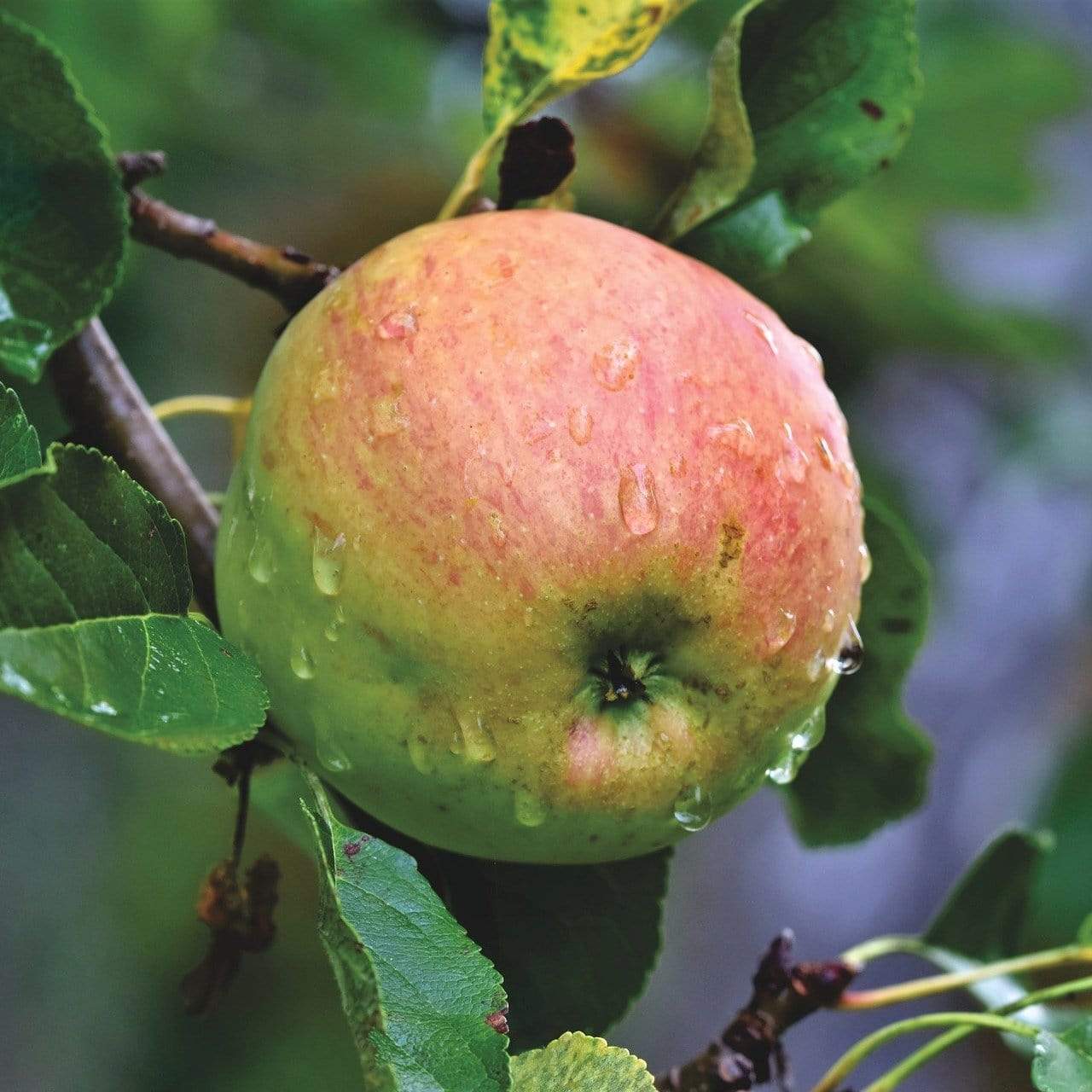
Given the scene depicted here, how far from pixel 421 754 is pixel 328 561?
0.10 m

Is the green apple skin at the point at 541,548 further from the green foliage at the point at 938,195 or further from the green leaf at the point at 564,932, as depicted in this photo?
the green foliage at the point at 938,195

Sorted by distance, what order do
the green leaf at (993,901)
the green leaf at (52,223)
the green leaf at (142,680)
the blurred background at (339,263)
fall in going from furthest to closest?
the blurred background at (339,263), the green leaf at (993,901), the green leaf at (52,223), the green leaf at (142,680)

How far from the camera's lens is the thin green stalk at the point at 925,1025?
69cm

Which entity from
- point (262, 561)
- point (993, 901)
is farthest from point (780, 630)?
point (993, 901)

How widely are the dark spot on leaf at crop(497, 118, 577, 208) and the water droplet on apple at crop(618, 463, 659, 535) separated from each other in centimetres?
24

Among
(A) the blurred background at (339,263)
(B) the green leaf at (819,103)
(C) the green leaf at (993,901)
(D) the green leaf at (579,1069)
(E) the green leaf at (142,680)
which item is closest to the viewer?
(E) the green leaf at (142,680)

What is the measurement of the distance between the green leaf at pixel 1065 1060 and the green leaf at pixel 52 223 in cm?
63

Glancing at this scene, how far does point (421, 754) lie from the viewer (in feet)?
1.86

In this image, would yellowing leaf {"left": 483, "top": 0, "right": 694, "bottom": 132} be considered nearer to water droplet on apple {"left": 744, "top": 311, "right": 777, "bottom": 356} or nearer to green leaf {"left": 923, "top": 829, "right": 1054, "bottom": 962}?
water droplet on apple {"left": 744, "top": 311, "right": 777, "bottom": 356}

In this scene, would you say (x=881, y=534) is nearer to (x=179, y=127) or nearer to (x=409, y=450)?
(x=409, y=450)

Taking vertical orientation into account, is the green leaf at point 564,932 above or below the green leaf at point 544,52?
below

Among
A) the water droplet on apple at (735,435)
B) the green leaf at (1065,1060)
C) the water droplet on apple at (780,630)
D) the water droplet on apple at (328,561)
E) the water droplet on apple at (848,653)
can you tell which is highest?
the water droplet on apple at (735,435)

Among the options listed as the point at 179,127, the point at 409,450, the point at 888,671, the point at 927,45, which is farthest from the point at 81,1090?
the point at 927,45

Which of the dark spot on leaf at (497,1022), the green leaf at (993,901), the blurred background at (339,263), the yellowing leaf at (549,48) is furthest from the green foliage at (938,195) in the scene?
the dark spot on leaf at (497,1022)
